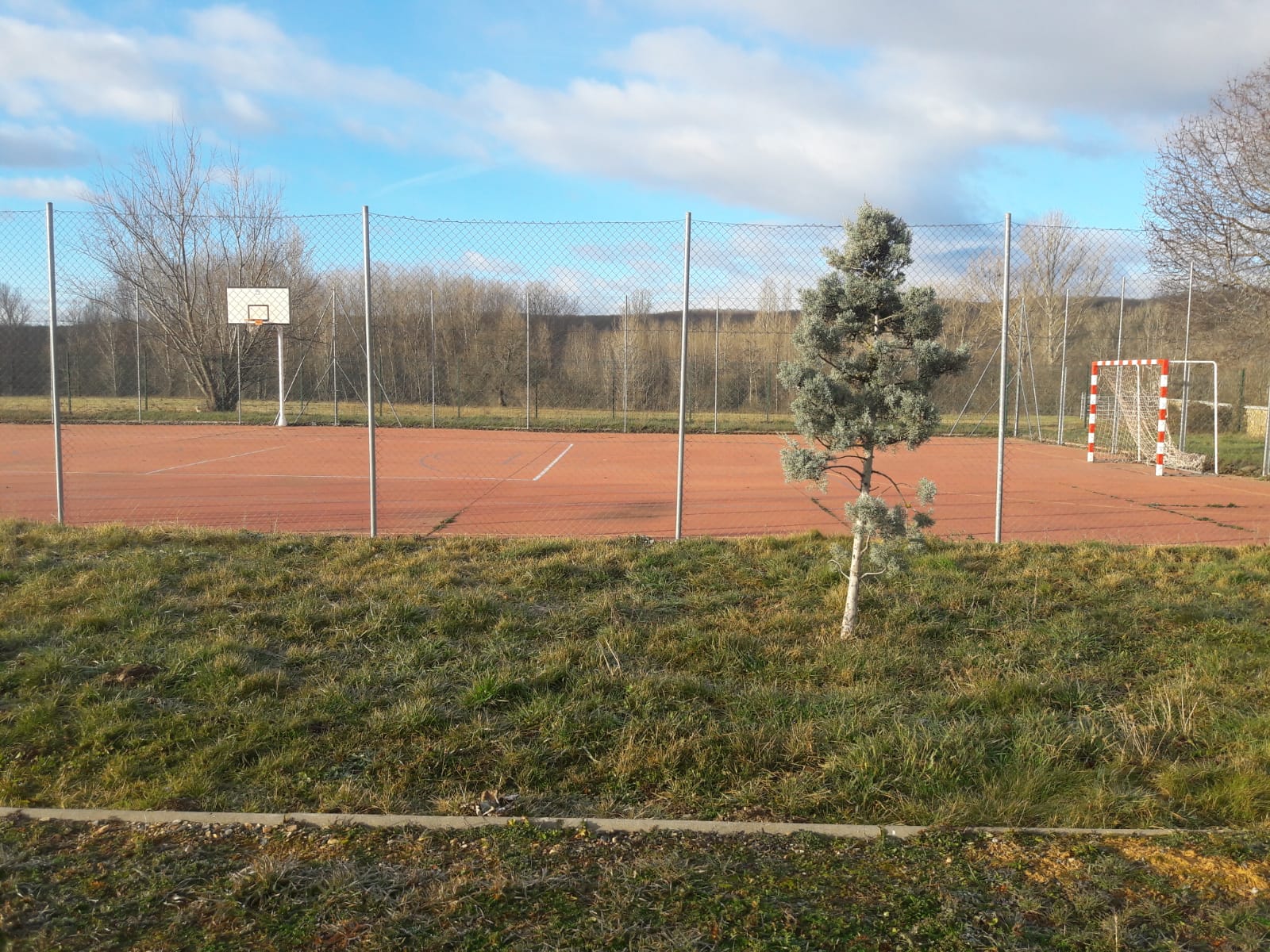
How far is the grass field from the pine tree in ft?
2.91

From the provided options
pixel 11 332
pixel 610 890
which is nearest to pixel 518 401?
pixel 11 332

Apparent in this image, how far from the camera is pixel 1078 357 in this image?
65.2 feet

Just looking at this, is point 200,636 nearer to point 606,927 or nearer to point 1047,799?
point 606,927

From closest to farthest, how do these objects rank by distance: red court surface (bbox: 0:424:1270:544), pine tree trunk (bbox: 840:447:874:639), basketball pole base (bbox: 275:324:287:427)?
pine tree trunk (bbox: 840:447:874:639) → red court surface (bbox: 0:424:1270:544) → basketball pole base (bbox: 275:324:287:427)

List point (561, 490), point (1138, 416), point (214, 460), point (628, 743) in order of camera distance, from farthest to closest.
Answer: point (1138, 416)
point (214, 460)
point (561, 490)
point (628, 743)

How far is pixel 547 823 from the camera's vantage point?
9.03 feet

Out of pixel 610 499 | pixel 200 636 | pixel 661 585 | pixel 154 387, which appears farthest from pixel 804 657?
pixel 154 387

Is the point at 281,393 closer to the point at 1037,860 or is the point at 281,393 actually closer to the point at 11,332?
the point at 11,332

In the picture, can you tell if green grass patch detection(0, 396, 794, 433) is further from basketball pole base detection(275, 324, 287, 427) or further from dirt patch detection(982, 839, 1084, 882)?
dirt patch detection(982, 839, 1084, 882)

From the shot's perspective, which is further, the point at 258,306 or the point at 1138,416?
the point at 258,306

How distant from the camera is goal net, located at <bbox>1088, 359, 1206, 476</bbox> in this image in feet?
44.6

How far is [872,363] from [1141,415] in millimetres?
13864

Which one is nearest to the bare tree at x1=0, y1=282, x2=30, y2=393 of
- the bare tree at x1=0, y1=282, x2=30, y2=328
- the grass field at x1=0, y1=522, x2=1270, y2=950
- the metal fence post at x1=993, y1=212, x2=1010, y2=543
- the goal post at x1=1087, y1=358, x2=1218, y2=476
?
the bare tree at x1=0, y1=282, x2=30, y2=328

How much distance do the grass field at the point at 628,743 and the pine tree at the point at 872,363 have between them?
2.91 feet
